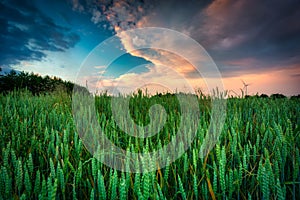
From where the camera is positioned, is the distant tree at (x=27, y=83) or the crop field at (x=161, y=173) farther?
the distant tree at (x=27, y=83)

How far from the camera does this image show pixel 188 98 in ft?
11.6

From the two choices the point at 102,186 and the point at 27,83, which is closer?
the point at 102,186

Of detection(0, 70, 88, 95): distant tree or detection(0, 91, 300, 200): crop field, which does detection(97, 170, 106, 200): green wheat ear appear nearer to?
detection(0, 91, 300, 200): crop field

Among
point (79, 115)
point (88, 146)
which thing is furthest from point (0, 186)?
point (79, 115)

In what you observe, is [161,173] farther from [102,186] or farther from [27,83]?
[27,83]

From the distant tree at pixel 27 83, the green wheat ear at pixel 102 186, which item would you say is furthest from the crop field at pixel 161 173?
the distant tree at pixel 27 83

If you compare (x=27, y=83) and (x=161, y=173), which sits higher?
(x=27, y=83)

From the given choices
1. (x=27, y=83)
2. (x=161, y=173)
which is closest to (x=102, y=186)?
(x=161, y=173)

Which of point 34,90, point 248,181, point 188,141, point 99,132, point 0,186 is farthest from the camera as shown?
point 34,90

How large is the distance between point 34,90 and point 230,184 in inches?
445

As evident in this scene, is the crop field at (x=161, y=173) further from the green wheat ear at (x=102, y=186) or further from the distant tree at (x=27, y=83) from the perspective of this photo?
the distant tree at (x=27, y=83)

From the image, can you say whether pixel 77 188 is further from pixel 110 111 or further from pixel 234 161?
pixel 110 111

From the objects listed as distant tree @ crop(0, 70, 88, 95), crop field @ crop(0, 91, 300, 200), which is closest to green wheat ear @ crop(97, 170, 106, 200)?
crop field @ crop(0, 91, 300, 200)

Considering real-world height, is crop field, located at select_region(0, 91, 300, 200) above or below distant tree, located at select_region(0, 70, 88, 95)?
below
